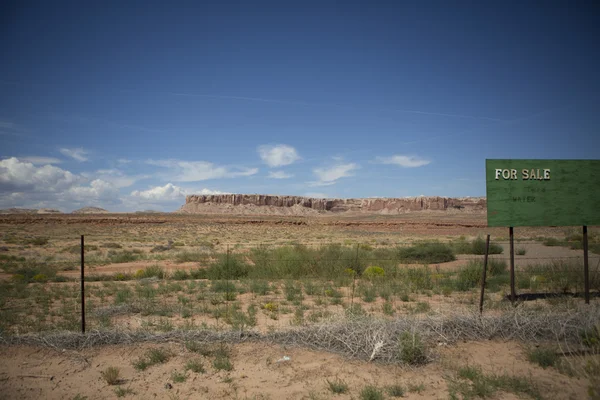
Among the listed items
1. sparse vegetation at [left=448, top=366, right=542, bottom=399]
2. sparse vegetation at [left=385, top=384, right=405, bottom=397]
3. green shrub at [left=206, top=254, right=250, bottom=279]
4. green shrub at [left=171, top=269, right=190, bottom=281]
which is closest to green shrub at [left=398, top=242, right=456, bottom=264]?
green shrub at [left=206, top=254, right=250, bottom=279]

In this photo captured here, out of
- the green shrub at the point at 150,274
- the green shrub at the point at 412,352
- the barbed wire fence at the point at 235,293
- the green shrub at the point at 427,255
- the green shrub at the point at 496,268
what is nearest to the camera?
the green shrub at the point at 412,352

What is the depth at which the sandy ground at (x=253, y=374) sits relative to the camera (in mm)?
5875

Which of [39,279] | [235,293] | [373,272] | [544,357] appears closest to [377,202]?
[373,272]

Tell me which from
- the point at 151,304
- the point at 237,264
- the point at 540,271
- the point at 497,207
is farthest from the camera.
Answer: the point at 237,264

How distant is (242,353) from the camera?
7219 mm

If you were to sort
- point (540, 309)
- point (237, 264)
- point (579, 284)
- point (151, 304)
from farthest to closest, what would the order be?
point (237, 264) < point (579, 284) < point (151, 304) < point (540, 309)

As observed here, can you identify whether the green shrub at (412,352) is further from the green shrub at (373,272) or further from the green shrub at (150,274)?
the green shrub at (150,274)

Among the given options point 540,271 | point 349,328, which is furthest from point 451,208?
point 349,328

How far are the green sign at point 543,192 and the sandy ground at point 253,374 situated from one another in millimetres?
4043

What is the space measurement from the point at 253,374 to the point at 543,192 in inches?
359

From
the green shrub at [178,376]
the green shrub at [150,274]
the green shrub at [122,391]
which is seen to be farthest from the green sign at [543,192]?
the green shrub at [150,274]

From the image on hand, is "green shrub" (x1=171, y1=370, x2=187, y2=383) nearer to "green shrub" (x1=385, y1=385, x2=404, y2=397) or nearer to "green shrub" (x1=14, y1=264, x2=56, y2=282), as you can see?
"green shrub" (x1=385, y1=385, x2=404, y2=397)

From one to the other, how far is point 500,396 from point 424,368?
1301mm

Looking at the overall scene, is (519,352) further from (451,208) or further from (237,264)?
(451,208)
